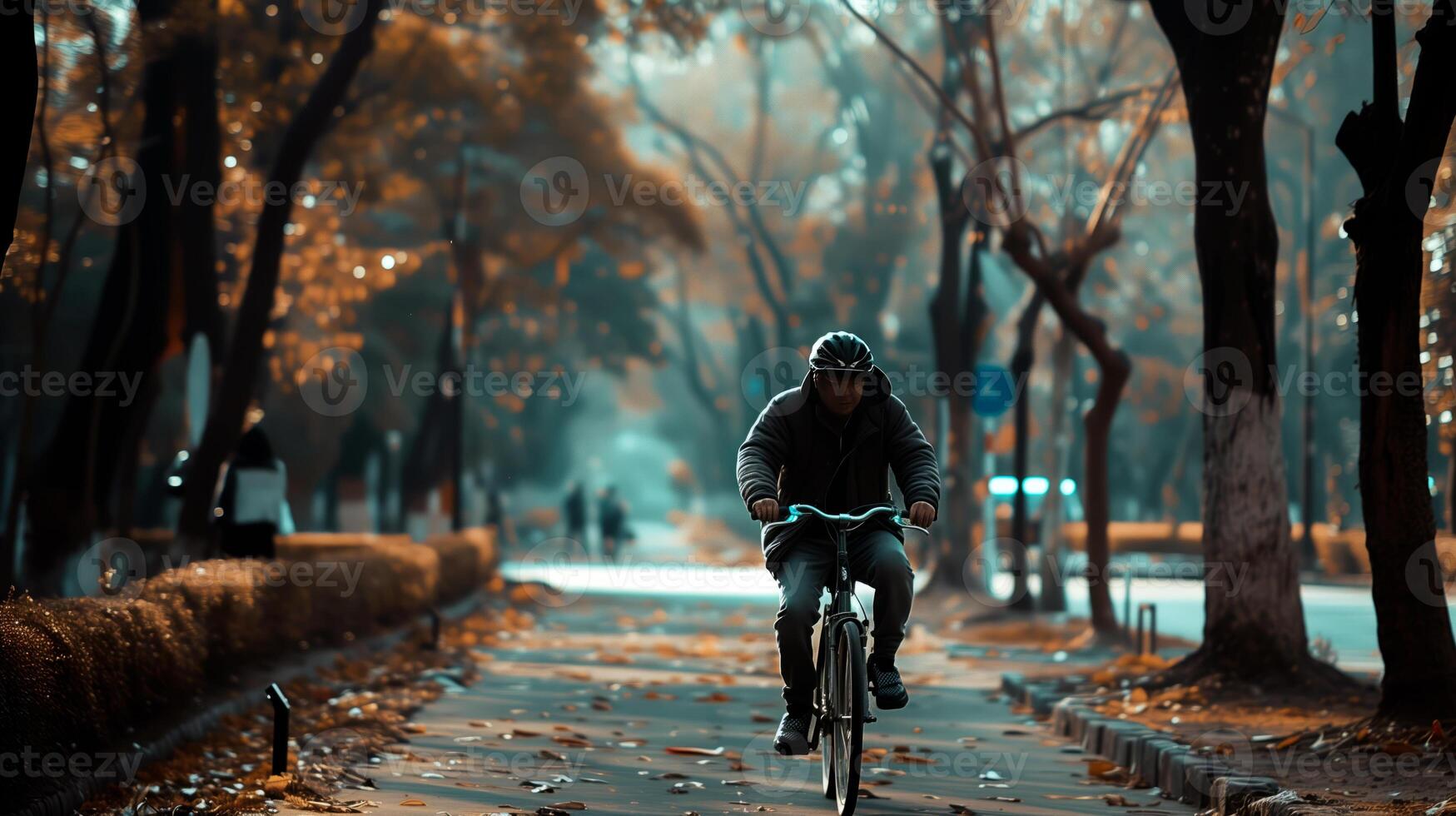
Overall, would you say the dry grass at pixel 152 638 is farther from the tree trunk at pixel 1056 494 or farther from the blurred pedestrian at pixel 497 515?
the blurred pedestrian at pixel 497 515

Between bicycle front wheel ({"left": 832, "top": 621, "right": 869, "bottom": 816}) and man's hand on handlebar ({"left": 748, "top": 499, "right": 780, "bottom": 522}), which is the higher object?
man's hand on handlebar ({"left": 748, "top": 499, "right": 780, "bottom": 522})

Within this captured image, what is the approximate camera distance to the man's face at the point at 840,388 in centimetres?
844

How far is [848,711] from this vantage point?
8055 millimetres

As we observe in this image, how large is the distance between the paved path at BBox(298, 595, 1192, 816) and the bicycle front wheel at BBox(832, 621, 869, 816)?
31 centimetres

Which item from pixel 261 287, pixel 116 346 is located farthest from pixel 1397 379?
pixel 116 346

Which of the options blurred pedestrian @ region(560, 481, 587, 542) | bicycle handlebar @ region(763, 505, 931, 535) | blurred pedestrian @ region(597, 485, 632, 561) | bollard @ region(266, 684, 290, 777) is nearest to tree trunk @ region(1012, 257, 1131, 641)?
bicycle handlebar @ region(763, 505, 931, 535)

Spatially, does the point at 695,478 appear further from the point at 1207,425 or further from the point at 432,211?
the point at 1207,425

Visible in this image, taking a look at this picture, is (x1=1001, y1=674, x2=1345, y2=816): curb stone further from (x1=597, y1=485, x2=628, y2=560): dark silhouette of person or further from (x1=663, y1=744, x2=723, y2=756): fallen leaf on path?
(x1=597, y1=485, x2=628, y2=560): dark silhouette of person

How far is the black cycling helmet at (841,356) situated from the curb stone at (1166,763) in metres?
2.51

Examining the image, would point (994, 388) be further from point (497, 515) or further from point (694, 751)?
point (497, 515)

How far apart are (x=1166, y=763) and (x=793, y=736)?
2273mm

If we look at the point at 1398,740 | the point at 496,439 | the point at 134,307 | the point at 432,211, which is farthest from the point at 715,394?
the point at 1398,740

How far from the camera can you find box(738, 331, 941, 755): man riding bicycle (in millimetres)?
8258

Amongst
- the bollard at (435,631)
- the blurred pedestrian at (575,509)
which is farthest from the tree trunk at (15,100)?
the blurred pedestrian at (575,509)
